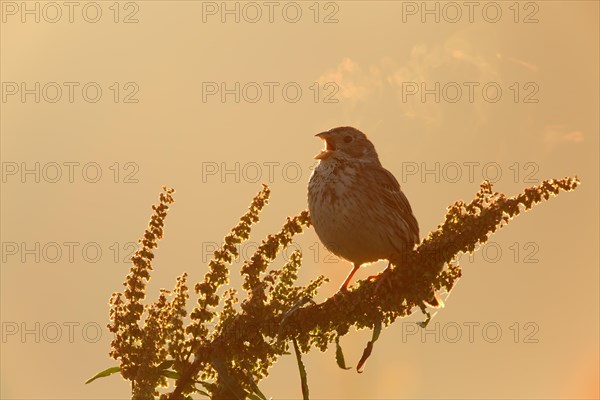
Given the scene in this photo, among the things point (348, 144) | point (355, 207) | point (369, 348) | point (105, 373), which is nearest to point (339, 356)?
point (369, 348)

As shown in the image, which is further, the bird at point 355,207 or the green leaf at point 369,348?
the bird at point 355,207

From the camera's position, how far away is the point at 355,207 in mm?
8211

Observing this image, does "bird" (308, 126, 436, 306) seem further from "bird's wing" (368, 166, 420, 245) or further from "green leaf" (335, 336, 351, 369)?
"green leaf" (335, 336, 351, 369)

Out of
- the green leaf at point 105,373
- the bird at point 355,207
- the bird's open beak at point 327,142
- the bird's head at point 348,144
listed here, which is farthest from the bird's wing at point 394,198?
the green leaf at point 105,373

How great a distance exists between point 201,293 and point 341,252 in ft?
11.6

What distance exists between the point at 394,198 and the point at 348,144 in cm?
97

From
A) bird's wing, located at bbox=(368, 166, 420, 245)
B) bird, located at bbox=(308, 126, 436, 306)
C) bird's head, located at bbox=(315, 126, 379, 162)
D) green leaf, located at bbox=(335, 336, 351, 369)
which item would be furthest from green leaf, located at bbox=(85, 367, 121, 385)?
bird's head, located at bbox=(315, 126, 379, 162)

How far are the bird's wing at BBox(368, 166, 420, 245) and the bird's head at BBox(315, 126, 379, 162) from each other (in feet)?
0.94

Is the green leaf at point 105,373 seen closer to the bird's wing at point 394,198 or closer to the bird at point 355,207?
the bird at point 355,207

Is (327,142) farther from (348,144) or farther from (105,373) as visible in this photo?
(105,373)

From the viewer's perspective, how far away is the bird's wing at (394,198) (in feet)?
27.9

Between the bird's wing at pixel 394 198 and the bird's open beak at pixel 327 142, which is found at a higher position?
the bird's open beak at pixel 327 142

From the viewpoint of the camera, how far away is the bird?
7.99 m

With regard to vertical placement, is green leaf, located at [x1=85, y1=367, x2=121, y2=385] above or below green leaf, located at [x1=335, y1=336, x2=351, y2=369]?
below
